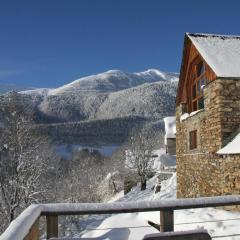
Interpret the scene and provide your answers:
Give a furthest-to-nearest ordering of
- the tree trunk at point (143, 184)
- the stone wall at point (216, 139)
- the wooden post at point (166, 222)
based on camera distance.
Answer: the tree trunk at point (143, 184)
the stone wall at point (216, 139)
the wooden post at point (166, 222)

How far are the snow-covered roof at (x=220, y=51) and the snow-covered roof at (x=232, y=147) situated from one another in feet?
6.86

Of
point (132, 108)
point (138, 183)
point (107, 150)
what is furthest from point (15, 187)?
point (132, 108)

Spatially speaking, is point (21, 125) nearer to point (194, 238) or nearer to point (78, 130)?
point (194, 238)

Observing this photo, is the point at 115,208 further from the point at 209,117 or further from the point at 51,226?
the point at 209,117

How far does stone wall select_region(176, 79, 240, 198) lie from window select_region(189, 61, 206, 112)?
783 millimetres

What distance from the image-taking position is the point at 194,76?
16.8 metres

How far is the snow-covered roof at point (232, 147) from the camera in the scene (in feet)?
38.2

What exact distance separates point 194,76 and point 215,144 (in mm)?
4427

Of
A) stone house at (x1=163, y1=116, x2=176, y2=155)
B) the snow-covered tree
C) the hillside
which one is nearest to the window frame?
the snow-covered tree

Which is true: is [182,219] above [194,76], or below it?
below

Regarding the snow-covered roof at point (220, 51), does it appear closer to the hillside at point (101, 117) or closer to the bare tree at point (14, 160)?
the bare tree at point (14, 160)

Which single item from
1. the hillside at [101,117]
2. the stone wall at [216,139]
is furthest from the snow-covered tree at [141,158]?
the hillside at [101,117]

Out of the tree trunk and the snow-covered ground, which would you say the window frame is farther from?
the tree trunk

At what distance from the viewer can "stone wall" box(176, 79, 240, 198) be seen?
1222 centimetres
